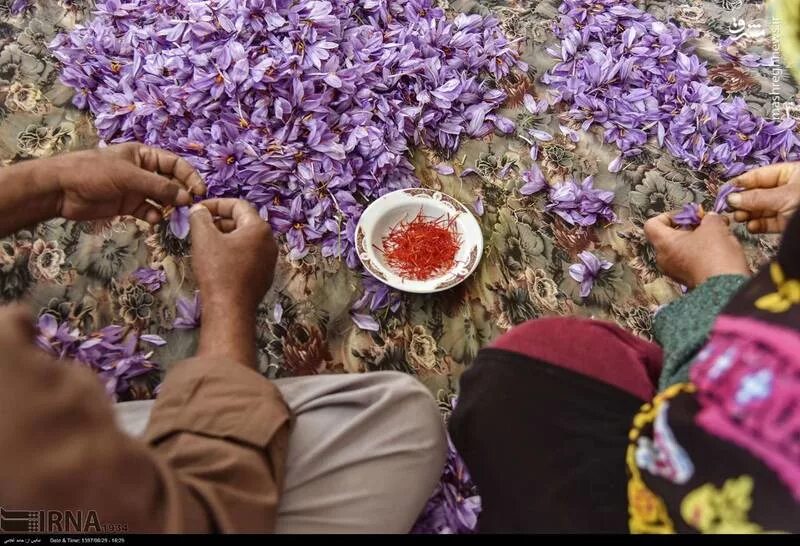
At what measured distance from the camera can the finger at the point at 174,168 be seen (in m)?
1.18

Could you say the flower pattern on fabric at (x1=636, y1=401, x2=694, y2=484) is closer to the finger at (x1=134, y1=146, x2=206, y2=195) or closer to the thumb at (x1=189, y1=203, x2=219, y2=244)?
the thumb at (x1=189, y1=203, x2=219, y2=244)

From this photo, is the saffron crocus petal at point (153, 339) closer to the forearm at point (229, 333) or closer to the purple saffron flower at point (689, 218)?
the forearm at point (229, 333)

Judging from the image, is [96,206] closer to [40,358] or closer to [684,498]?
[40,358]

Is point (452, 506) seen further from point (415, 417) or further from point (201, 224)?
point (201, 224)

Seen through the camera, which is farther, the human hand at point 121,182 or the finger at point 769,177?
the finger at point 769,177

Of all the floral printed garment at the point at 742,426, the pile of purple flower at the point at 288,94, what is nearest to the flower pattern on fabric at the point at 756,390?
the floral printed garment at the point at 742,426

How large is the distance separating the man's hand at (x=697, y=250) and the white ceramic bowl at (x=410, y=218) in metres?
0.37

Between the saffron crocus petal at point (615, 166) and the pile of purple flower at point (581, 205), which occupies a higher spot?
the saffron crocus petal at point (615, 166)

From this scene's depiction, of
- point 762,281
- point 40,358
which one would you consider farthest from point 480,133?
point 40,358

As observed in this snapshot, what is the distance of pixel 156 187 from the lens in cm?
113

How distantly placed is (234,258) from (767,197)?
1063 mm

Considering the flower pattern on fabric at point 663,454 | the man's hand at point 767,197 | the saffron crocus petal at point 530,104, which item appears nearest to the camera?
the flower pattern on fabric at point 663,454

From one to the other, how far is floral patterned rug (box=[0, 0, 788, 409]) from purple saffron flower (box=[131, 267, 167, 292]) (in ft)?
0.04

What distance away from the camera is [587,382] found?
0.85 metres
